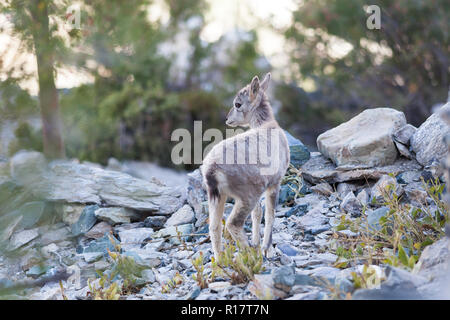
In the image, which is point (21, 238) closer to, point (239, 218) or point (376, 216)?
point (239, 218)

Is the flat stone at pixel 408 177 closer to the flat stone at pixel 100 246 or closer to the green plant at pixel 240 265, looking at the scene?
the green plant at pixel 240 265

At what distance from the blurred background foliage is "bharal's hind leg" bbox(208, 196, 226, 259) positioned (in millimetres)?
10721

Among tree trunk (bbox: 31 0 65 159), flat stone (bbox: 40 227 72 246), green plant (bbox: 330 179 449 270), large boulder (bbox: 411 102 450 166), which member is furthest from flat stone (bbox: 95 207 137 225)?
large boulder (bbox: 411 102 450 166)

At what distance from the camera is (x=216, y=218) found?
18.6 ft

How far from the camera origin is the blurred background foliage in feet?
61.8

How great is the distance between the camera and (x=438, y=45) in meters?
19.9

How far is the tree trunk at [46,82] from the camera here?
8867mm

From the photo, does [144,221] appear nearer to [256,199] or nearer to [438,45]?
[256,199]

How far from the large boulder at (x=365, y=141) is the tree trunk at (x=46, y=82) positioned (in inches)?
197

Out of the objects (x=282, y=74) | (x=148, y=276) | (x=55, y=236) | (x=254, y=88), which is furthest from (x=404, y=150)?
(x=282, y=74)

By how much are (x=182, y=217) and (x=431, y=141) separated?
12.7 ft

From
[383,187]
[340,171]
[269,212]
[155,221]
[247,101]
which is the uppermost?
[247,101]

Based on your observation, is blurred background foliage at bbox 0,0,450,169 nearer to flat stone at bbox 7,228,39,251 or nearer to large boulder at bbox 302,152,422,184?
flat stone at bbox 7,228,39,251
